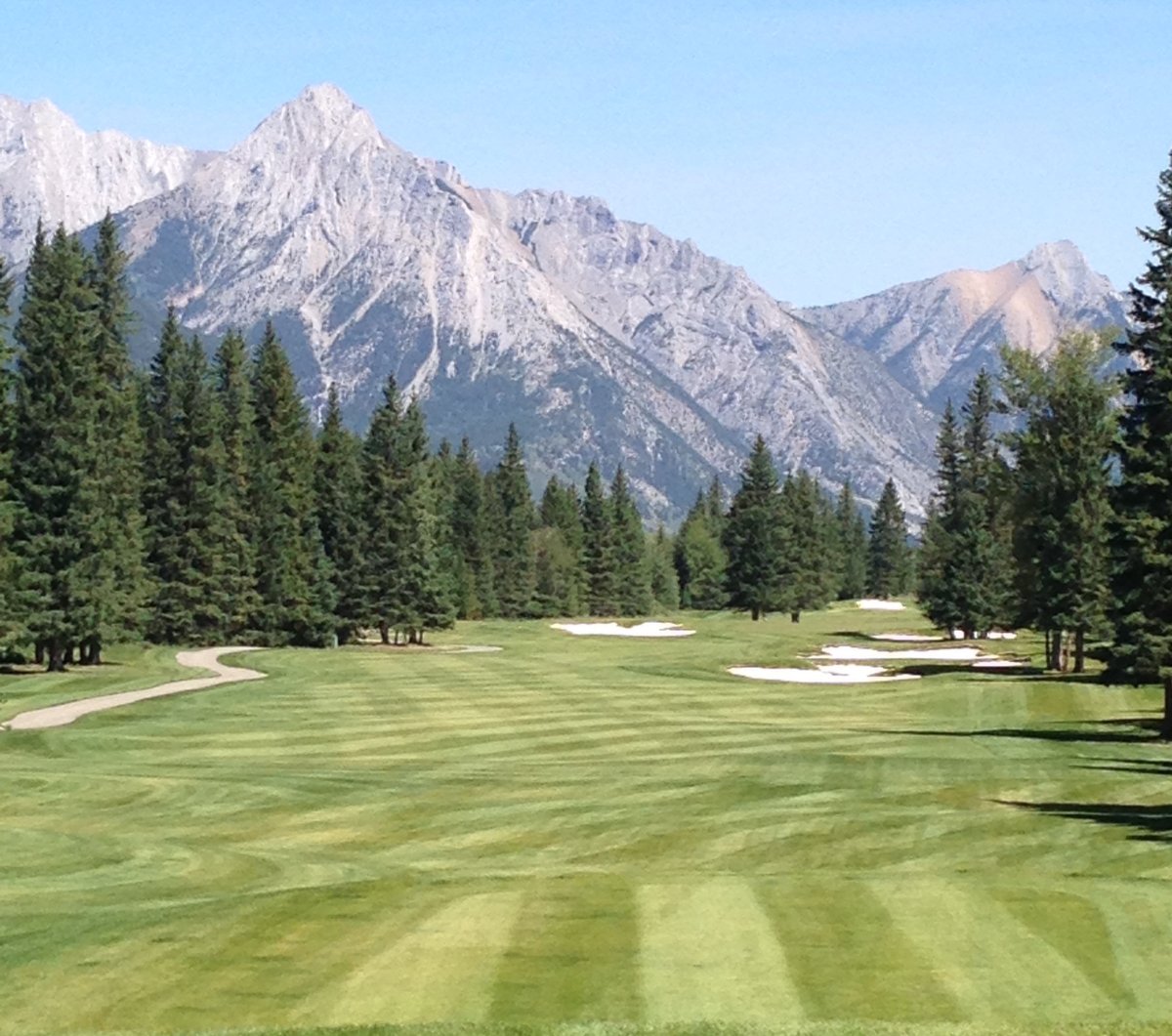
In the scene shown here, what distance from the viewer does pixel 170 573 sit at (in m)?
97.7

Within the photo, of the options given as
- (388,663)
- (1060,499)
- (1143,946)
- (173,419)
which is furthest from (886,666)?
(1143,946)

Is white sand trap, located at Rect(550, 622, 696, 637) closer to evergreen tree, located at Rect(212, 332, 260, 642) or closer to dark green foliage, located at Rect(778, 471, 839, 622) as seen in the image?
→ dark green foliage, located at Rect(778, 471, 839, 622)

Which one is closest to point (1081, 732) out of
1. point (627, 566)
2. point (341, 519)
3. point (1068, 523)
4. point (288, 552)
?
point (1068, 523)

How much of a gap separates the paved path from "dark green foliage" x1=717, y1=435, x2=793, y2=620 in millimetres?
72996

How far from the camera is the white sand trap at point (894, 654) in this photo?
93.2 m

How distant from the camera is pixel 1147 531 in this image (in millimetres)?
49844

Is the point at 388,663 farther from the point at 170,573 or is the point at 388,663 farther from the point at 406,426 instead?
the point at 406,426

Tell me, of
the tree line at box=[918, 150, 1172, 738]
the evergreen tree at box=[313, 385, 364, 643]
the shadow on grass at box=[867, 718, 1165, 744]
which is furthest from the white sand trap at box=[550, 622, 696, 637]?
the shadow on grass at box=[867, 718, 1165, 744]

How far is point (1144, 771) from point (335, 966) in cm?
2555

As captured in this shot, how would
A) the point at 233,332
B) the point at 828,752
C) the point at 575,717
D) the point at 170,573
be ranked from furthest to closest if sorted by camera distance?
the point at 233,332, the point at 170,573, the point at 575,717, the point at 828,752

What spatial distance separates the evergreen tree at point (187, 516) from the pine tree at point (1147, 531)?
57488 mm

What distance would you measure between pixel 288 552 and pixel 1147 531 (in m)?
64.3

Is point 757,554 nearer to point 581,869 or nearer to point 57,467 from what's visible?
point 57,467

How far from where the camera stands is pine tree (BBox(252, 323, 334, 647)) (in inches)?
4040
